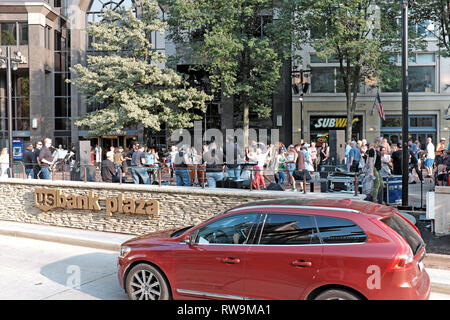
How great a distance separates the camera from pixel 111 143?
36.2 m

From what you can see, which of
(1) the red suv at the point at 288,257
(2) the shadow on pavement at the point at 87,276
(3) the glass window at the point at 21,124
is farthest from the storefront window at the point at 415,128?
(3) the glass window at the point at 21,124

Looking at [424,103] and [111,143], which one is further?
[111,143]

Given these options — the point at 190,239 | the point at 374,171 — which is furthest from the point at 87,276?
the point at 374,171

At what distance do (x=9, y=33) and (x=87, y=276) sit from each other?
35.1 metres

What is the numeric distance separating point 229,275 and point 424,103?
30.2 meters

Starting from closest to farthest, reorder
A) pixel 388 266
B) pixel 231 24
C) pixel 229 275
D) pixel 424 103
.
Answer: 1. pixel 388 266
2. pixel 229 275
3. pixel 231 24
4. pixel 424 103

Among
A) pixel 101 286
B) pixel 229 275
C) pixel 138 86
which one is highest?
Answer: pixel 138 86

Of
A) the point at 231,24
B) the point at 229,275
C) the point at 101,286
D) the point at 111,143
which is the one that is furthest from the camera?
the point at 111,143

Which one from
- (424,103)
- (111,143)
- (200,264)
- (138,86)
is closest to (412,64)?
(424,103)

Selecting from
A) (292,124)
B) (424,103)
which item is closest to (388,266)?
(292,124)

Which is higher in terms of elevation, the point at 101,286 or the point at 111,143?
the point at 111,143

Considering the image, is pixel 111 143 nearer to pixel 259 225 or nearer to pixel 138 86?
pixel 138 86

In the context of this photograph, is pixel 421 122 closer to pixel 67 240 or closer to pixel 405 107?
pixel 405 107

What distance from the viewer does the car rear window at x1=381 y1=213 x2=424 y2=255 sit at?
4.78 metres
